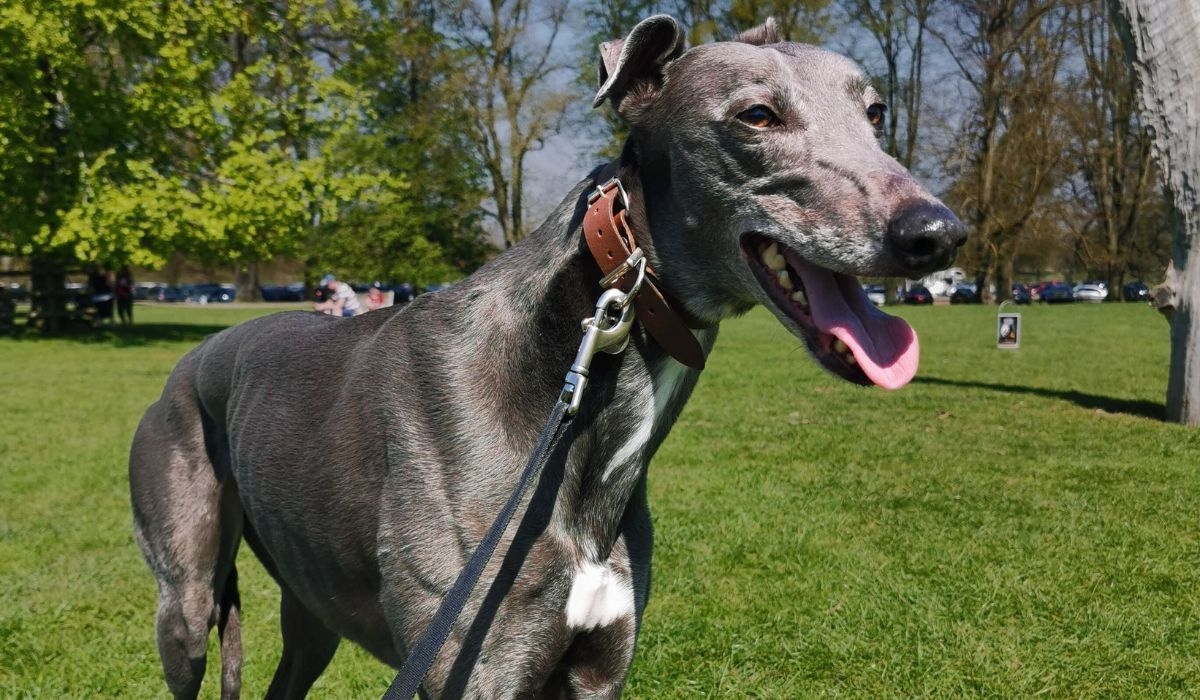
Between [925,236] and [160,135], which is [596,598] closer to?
[925,236]

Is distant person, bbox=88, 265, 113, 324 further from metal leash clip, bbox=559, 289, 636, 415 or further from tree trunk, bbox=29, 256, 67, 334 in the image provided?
metal leash clip, bbox=559, 289, 636, 415

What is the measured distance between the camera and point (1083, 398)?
43.1ft

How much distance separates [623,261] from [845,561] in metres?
4.42

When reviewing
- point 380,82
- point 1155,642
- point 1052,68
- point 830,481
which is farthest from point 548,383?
point 1052,68

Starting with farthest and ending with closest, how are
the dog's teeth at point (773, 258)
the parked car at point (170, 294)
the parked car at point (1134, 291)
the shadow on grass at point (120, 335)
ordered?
the parked car at point (170, 294)
the parked car at point (1134, 291)
the shadow on grass at point (120, 335)
the dog's teeth at point (773, 258)

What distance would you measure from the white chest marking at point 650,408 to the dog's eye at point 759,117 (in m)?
0.61

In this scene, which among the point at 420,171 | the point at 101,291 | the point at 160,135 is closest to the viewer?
the point at 160,135

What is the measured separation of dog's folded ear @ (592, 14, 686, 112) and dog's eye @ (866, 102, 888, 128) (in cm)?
48

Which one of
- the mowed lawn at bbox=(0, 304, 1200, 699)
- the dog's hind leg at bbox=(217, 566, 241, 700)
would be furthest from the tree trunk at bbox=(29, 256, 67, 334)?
the dog's hind leg at bbox=(217, 566, 241, 700)

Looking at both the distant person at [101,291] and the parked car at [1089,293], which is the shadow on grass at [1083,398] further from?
the parked car at [1089,293]

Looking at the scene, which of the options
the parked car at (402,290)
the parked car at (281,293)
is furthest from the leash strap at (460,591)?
the parked car at (281,293)

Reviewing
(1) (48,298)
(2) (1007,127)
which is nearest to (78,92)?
(1) (48,298)

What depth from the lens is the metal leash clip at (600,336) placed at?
2.10 metres

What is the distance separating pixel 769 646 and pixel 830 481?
3.66 m
